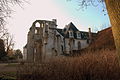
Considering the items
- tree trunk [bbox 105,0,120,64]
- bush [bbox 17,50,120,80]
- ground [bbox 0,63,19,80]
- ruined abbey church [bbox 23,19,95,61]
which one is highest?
ruined abbey church [bbox 23,19,95,61]

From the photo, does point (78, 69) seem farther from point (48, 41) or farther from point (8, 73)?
point (48, 41)

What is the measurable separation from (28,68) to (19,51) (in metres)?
73.5

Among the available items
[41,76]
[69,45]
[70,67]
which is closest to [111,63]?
[70,67]

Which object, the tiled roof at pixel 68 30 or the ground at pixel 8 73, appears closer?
the ground at pixel 8 73

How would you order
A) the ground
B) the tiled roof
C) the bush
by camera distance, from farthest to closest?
the tiled roof
the ground
the bush

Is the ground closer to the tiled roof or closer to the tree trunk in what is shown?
the tree trunk

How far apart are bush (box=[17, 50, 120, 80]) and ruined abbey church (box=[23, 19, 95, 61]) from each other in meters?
27.0

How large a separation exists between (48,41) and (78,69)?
30485 mm

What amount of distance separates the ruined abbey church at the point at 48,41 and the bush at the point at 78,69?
88.4ft

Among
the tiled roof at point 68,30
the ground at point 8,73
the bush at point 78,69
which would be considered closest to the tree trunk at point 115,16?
the bush at point 78,69

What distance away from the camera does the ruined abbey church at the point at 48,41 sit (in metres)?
39.5

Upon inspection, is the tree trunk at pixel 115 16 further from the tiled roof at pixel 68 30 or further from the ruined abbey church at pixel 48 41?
the tiled roof at pixel 68 30

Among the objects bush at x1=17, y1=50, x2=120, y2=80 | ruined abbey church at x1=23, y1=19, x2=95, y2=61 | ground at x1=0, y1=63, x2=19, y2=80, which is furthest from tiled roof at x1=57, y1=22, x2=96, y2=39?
bush at x1=17, y1=50, x2=120, y2=80

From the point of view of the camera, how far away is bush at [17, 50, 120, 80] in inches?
375
